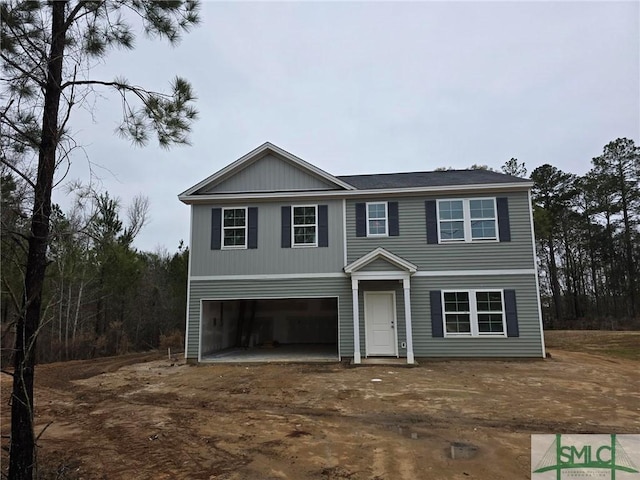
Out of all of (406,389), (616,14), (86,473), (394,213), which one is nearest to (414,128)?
(394,213)

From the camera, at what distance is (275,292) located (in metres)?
11.8

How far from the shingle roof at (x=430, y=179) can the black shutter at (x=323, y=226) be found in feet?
4.31

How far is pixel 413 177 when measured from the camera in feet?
43.9

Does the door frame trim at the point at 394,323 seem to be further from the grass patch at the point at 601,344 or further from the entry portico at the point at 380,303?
the grass patch at the point at 601,344

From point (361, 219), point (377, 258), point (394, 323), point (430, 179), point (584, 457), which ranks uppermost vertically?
point (430, 179)

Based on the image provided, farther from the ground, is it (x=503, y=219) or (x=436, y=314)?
(x=503, y=219)

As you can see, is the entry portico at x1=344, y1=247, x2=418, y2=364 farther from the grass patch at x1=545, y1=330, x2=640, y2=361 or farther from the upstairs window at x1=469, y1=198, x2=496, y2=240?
the grass patch at x1=545, y1=330, x2=640, y2=361

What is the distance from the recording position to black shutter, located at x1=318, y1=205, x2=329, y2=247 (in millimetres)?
11872

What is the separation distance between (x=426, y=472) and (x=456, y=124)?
68.5ft

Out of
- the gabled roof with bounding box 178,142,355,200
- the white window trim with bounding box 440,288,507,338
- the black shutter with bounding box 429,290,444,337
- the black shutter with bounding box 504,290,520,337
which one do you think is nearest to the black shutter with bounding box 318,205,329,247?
the gabled roof with bounding box 178,142,355,200

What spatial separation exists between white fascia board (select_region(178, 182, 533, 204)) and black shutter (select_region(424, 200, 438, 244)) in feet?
1.31

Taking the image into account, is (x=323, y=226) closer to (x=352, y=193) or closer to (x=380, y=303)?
(x=352, y=193)

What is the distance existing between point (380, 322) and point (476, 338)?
2.77 m

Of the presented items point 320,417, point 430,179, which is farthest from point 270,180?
point 320,417
